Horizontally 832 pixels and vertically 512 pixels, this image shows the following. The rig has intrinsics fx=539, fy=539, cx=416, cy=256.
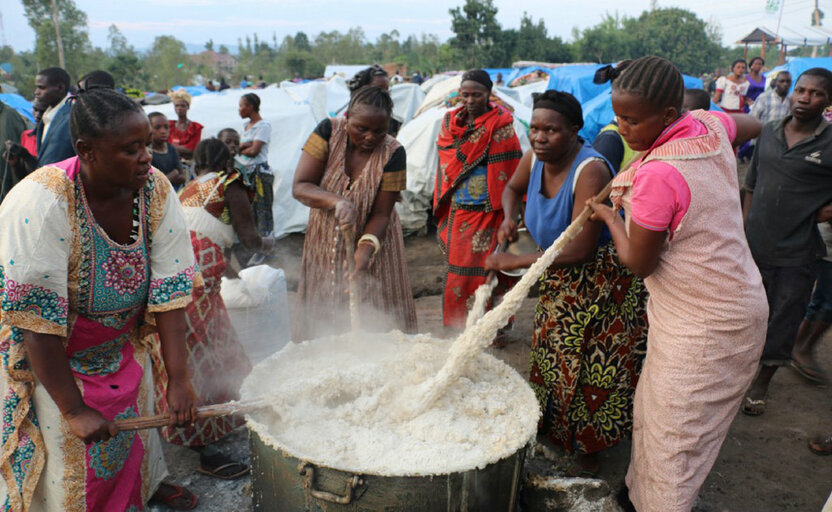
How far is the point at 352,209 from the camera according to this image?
101 inches

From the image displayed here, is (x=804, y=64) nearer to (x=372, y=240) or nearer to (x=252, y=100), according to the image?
(x=252, y=100)

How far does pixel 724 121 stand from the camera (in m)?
2.47

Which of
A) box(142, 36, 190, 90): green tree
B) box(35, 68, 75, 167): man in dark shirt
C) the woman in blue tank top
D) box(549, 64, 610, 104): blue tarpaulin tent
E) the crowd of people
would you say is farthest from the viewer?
box(142, 36, 190, 90): green tree

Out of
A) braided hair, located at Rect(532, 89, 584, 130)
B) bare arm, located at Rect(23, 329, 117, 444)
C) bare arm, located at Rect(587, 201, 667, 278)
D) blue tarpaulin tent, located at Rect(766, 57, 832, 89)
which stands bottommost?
bare arm, located at Rect(23, 329, 117, 444)

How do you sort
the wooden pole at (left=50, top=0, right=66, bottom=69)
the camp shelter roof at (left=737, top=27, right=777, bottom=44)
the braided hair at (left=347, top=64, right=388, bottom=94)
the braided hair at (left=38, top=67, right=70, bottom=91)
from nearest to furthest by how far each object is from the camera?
the braided hair at (left=38, top=67, right=70, bottom=91) → the braided hair at (left=347, top=64, right=388, bottom=94) → the wooden pole at (left=50, top=0, right=66, bottom=69) → the camp shelter roof at (left=737, top=27, right=777, bottom=44)

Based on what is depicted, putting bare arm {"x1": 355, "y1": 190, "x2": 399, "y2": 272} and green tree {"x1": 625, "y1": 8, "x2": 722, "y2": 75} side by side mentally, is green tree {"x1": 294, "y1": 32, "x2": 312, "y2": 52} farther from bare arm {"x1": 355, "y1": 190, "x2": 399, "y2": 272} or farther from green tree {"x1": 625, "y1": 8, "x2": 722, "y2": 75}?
bare arm {"x1": 355, "y1": 190, "x2": 399, "y2": 272}

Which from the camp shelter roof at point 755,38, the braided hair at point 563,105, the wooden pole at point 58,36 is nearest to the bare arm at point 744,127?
the braided hair at point 563,105

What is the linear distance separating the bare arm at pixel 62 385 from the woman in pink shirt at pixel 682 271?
1.88m

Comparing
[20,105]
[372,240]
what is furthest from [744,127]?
[20,105]

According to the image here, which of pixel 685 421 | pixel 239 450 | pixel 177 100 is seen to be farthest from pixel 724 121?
pixel 177 100

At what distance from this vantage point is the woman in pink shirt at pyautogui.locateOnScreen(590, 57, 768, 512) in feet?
6.01

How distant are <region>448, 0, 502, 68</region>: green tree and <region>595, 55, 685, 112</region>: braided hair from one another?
30084 millimetres

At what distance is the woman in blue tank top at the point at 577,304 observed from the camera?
8.32 feet

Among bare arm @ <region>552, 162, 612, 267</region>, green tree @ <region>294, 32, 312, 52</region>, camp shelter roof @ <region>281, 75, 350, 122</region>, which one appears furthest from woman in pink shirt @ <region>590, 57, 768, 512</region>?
green tree @ <region>294, 32, 312, 52</region>
